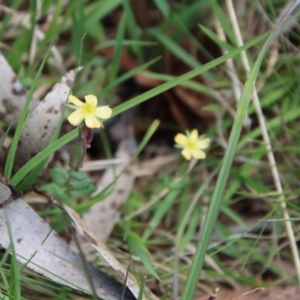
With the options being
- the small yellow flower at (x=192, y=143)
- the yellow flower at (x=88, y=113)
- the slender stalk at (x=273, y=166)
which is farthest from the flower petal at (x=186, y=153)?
the yellow flower at (x=88, y=113)

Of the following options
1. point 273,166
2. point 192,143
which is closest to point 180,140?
point 192,143

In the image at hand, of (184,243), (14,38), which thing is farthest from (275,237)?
(14,38)

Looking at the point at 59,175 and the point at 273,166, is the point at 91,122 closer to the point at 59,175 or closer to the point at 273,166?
the point at 59,175

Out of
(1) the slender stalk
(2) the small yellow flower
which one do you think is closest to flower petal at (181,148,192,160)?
(2) the small yellow flower

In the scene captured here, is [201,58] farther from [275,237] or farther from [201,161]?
[275,237]

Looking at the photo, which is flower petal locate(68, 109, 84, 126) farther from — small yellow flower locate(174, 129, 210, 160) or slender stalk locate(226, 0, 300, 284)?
slender stalk locate(226, 0, 300, 284)

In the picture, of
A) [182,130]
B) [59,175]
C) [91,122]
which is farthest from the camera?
[182,130]
